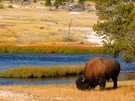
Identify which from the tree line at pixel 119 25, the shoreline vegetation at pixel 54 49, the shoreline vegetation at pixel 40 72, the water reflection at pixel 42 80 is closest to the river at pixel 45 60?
the water reflection at pixel 42 80

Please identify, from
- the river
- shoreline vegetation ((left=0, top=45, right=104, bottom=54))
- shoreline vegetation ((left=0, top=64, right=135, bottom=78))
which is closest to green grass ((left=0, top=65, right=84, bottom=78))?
shoreline vegetation ((left=0, top=64, right=135, bottom=78))

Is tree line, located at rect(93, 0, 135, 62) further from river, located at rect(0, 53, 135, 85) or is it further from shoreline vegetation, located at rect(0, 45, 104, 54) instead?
shoreline vegetation, located at rect(0, 45, 104, 54)

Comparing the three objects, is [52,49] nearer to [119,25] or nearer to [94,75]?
[119,25]

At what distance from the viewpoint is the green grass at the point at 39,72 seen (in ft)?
139

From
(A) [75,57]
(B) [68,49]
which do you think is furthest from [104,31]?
(B) [68,49]

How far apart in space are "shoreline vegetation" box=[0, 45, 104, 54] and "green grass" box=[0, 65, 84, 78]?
57.2 feet

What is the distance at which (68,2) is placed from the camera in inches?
6732

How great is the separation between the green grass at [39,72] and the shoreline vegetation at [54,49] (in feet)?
57.2

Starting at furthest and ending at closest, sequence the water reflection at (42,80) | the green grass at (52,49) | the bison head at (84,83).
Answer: the green grass at (52,49) → the water reflection at (42,80) → the bison head at (84,83)

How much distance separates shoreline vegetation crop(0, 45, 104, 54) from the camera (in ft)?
205

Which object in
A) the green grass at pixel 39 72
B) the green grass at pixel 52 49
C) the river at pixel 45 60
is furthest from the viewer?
the green grass at pixel 52 49

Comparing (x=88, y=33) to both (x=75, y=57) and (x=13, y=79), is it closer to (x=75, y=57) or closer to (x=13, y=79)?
(x=75, y=57)

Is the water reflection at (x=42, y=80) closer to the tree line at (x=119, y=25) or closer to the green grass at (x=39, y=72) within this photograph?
the green grass at (x=39, y=72)

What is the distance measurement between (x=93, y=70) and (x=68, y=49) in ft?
130
